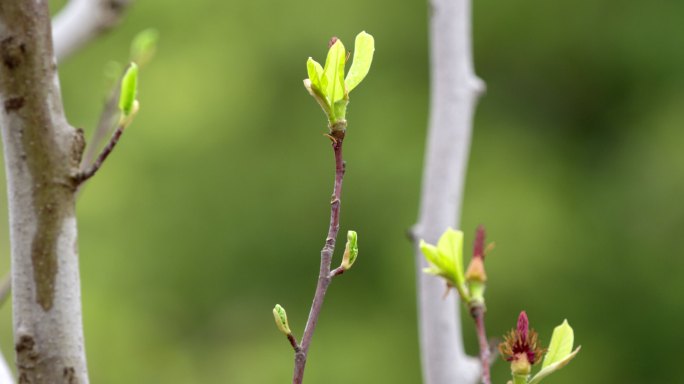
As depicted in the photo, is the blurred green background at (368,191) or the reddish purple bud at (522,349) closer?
the reddish purple bud at (522,349)

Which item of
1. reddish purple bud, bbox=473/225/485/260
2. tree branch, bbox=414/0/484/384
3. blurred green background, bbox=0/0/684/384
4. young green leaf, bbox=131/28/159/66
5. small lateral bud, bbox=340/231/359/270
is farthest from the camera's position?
blurred green background, bbox=0/0/684/384

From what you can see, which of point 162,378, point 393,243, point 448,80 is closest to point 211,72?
point 393,243

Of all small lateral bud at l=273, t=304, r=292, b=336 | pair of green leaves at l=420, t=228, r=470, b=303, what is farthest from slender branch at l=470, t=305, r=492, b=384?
small lateral bud at l=273, t=304, r=292, b=336

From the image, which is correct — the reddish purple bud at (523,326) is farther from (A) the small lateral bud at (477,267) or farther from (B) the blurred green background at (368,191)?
(B) the blurred green background at (368,191)

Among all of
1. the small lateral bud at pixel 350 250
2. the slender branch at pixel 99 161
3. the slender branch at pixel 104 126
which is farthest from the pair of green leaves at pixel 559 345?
the slender branch at pixel 104 126

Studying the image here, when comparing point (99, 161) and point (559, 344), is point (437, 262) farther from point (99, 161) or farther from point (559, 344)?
point (99, 161)

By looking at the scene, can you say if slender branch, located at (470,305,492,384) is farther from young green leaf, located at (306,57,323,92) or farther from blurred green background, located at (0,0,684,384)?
blurred green background, located at (0,0,684,384)
